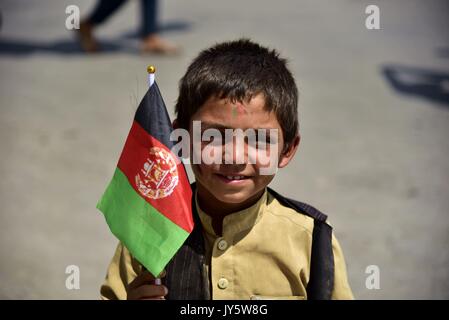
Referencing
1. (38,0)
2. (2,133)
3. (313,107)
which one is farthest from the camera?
(38,0)

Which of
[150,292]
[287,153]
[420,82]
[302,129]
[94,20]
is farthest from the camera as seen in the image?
[94,20]

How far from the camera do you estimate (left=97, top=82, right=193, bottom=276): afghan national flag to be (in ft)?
6.40

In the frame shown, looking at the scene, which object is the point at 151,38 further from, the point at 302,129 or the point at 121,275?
A: the point at 121,275

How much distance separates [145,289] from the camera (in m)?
1.98

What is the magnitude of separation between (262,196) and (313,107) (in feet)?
13.0

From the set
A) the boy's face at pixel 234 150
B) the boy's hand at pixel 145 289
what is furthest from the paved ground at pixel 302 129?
the boy's hand at pixel 145 289

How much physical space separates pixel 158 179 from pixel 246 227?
308 millimetres

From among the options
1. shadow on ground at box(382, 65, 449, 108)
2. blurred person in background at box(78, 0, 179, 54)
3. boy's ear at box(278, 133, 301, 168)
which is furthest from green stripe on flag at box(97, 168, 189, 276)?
blurred person in background at box(78, 0, 179, 54)

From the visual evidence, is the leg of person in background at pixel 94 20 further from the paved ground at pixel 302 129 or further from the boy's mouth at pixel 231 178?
the boy's mouth at pixel 231 178

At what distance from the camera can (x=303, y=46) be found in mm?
7484

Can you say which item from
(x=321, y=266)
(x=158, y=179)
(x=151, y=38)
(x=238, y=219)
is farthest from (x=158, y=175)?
(x=151, y=38)

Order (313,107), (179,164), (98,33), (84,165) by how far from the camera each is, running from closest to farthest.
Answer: (179,164), (84,165), (313,107), (98,33)

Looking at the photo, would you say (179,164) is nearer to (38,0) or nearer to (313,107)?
(313,107)

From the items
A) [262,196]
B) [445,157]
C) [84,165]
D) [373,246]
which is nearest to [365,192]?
[373,246]
